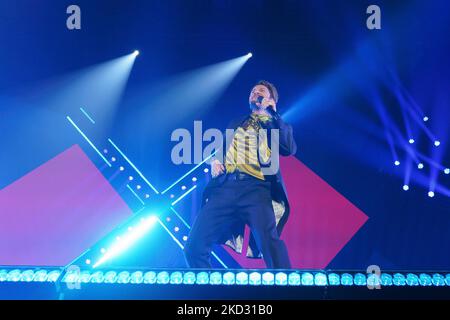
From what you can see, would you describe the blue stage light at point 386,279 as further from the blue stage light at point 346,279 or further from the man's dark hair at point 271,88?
the man's dark hair at point 271,88

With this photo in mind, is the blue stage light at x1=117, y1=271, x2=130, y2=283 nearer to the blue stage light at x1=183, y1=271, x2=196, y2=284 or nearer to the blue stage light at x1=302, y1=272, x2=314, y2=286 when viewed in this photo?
the blue stage light at x1=183, y1=271, x2=196, y2=284

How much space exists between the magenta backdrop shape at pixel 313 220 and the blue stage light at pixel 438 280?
1079mm

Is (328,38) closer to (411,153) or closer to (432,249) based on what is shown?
(411,153)

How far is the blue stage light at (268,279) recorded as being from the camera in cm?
219

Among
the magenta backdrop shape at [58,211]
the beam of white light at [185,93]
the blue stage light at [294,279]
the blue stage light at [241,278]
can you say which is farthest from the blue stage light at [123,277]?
the beam of white light at [185,93]

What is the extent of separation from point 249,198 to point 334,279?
37.8 inches

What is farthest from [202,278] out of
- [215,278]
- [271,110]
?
[271,110]

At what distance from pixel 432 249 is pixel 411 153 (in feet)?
2.29

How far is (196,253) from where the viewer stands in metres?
2.98

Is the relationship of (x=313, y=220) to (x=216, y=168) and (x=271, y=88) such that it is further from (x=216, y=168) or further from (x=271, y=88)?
(x=271, y=88)

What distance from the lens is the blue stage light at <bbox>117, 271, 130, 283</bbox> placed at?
2.20 m

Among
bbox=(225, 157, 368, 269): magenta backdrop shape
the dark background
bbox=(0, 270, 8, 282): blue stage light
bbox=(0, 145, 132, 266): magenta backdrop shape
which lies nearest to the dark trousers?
bbox=(225, 157, 368, 269): magenta backdrop shape
